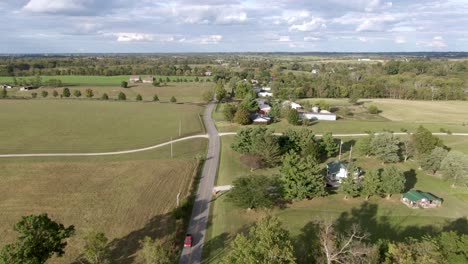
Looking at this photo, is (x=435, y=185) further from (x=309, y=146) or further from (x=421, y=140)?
(x=309, y=146)

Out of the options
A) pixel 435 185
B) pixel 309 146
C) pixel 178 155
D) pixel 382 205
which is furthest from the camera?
pixel 178 155

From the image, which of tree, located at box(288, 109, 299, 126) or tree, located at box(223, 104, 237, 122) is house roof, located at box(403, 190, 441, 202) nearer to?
tree, located at box(288, 109, 299, 126)

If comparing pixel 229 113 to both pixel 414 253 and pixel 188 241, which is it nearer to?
pixel 188 241

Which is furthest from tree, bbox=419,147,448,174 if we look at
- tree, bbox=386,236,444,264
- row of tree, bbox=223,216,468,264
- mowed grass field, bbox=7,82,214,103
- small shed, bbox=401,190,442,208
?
mowed grass field, bbox=7,82,214,103

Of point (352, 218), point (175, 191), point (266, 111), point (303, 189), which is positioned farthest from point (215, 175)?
point (266, 111)

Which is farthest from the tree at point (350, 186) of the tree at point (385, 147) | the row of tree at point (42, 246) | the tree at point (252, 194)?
the row of tree at point (42, 246)

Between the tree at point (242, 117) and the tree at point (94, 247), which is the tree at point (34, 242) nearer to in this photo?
the tree at point (94, 247)
